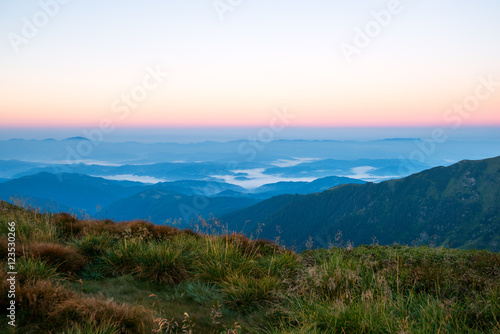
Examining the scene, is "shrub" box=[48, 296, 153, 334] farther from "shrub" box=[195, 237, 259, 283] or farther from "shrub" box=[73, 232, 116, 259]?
"shrub" box=[73, 232, 116, 259]

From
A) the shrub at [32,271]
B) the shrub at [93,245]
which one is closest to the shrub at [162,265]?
the shrub at [93,245]

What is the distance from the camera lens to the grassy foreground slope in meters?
4.02

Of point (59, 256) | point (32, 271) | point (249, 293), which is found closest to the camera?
point (32, 271)

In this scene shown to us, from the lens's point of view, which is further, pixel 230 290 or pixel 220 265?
pixel 220 265

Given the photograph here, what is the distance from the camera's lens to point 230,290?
18.1 ft

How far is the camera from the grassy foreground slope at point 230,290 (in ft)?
13.2

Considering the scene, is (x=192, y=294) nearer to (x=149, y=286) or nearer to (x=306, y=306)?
(x=149, y=286)

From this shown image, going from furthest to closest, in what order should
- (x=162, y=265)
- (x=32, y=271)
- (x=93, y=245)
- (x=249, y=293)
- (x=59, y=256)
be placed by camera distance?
(x=93, y=245) < (x=162, y=265) < (x=59, y=256) < (x=249, y=293) < (x=32, y=271)

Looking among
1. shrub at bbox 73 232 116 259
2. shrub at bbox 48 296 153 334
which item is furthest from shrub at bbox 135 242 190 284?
shrub at bbox 48 296 153 334

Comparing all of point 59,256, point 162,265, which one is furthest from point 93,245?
point 162,265

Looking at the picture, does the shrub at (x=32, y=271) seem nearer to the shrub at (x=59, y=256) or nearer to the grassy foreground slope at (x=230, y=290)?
the grassy foreground slope at (x=230, y=290)

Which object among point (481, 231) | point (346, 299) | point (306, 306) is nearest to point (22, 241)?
point (306, 306)

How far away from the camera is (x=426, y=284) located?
578 centimetres

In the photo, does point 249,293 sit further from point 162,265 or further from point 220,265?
point 162,265
